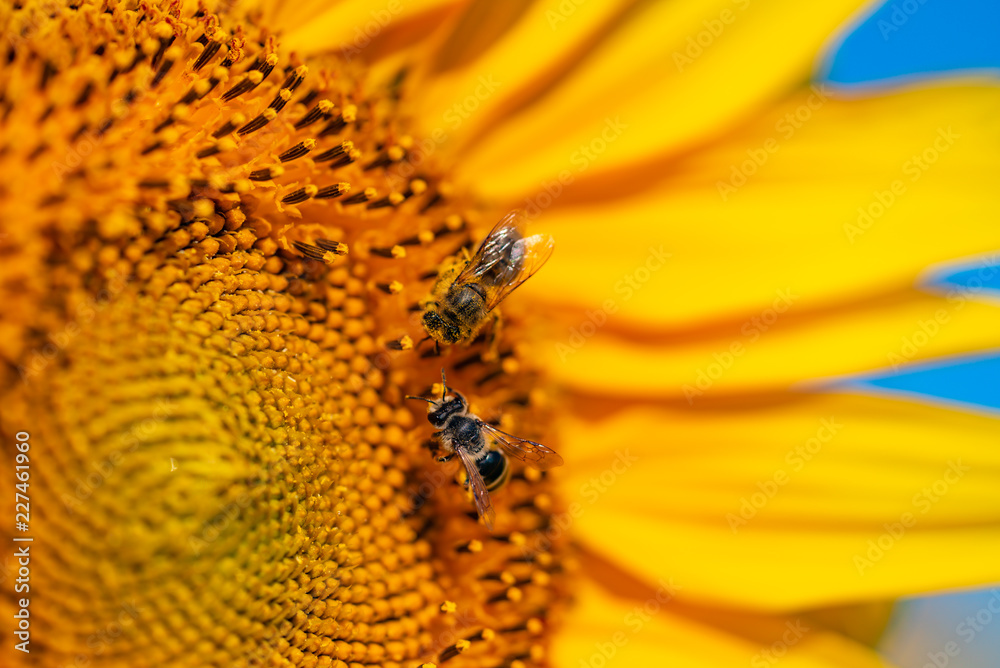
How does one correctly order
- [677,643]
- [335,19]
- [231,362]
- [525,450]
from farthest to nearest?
[677,643], [525,450], [335,19], [231,362]

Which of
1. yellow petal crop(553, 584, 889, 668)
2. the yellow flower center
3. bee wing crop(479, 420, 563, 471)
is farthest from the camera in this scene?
yellow petal crop(553, 584, 889, 668)

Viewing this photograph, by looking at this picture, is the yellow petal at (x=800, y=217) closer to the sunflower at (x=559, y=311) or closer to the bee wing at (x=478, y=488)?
the sunflower at (x=559, y=311)

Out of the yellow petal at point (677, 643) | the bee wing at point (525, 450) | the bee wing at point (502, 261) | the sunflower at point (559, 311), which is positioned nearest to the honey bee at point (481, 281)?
the bee wing at point (502, 261)

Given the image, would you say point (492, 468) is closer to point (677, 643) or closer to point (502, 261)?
point (502, 261)

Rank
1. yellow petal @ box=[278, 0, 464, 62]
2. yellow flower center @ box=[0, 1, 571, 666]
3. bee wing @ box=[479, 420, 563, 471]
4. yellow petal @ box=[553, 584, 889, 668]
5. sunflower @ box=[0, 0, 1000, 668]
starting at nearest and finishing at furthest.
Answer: yellow flower center @ box=[0, 1, 571, 666] < sunflower @ box=[0, 0, 1000, 668] < yellow petal @ box=[278, 0, 464, 62] < bee wing @ box=[479, 420, 563, 471] < yellow petal @ box=[553, 584, 889, 668]

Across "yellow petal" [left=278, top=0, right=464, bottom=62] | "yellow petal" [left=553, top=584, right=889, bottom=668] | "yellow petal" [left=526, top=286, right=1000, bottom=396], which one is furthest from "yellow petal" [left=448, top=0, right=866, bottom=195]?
"yellow petal" [left=553, top=584, right=889, bottom=668]

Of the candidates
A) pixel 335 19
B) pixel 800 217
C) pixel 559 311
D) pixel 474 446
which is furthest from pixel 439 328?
pixel 800 217

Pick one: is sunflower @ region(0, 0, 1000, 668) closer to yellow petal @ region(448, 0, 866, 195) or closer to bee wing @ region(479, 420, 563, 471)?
yellow petal @ region(448, 0, 866, 195)

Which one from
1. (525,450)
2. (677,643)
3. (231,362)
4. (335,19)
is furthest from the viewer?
(677,643)
